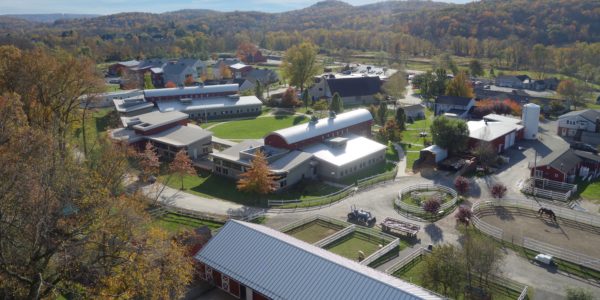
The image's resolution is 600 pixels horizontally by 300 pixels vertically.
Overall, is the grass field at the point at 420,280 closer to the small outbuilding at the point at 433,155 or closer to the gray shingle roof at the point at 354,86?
the small outbuilding at the point at 433,155

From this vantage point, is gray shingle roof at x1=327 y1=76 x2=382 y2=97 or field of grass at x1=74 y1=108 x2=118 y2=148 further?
gray shingle roof at x1=327 y1=76 x2=382 y2=97

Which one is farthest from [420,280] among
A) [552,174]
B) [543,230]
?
[552,174]

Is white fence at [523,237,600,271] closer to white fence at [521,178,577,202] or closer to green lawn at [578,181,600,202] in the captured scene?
white fence at [521,178,577,202]

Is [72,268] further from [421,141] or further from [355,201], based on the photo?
[421,141]

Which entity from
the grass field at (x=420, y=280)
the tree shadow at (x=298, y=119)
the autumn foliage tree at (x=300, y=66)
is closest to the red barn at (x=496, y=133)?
the tree shadow at (x=298, y=119)

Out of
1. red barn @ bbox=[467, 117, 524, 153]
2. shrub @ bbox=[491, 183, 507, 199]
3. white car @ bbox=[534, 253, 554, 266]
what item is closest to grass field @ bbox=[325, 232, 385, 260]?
white car @ bbox=[534, 253, 554, 266]

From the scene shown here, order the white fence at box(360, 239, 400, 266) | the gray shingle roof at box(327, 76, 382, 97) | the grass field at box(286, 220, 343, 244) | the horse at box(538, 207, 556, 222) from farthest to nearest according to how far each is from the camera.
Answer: the gray shingle roof at box(327, 76, 382, 97) → the horse at box(538, 207, 556, 222) → the grass field at box(286, 220, 343, 244) → the white fence at box(360, 239, 400, 266)
